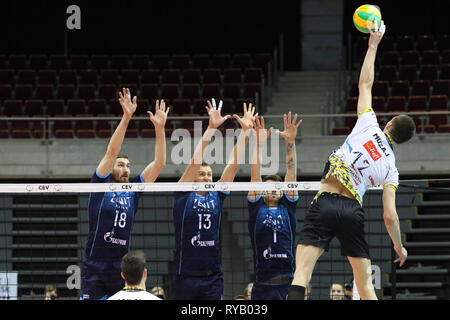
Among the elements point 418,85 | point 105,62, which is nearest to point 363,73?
point 418,85

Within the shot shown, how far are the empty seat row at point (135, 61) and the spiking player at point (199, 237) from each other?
13.0 meters

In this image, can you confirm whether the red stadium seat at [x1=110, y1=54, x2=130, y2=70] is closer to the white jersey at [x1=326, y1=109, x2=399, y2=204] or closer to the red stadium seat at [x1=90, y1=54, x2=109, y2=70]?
the red stadium seat at [x1=90, y1=54, x2=109, y2=70]

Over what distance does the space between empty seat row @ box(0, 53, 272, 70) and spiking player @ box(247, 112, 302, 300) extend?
12716mm

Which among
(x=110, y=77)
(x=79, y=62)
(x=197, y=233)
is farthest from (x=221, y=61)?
(x=197, y=233)

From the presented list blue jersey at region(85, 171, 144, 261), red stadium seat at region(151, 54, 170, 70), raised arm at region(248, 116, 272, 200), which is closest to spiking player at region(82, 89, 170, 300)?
blue jersey at region(85, 171, 144, 261)

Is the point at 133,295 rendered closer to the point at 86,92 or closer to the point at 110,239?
the point at 110,239

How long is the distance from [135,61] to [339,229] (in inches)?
623

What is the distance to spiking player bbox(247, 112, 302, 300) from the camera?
8430mm

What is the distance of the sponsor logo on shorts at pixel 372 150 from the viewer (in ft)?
22.1

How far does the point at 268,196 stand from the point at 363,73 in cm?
236

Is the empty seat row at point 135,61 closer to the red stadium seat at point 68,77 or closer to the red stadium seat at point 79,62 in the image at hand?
the red stadium seat at point 79,62

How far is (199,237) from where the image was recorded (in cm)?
829

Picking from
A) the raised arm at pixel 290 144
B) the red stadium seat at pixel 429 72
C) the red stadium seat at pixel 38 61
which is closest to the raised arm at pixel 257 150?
the raised arm at pixel 290 144
